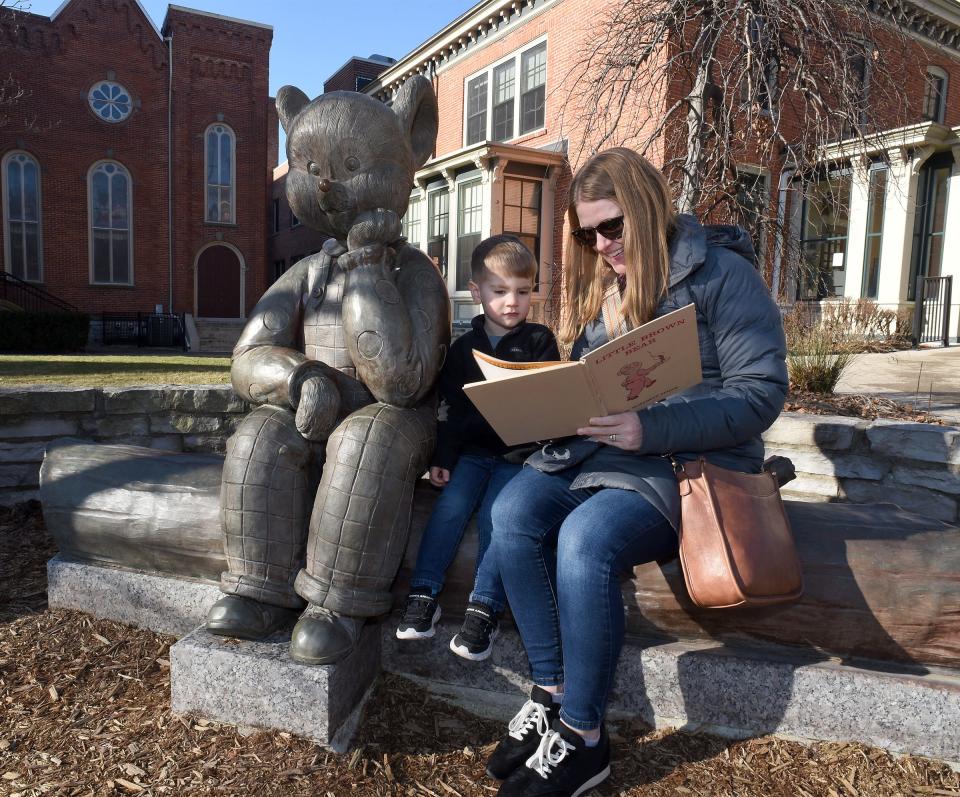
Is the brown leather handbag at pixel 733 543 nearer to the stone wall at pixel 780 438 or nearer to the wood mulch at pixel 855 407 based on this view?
the stone wall at pixel 780 438

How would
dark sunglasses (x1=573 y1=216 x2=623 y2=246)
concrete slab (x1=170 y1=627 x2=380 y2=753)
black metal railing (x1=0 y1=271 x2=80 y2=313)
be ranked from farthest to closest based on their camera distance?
black metal railing (x1=0 y1=271 x2=80 y2=313)
dark sunglasses (x1=573 y1=216 x2=623 y2=246)
concrete slab (x1=170 y1=627 x2=380 y2=753)

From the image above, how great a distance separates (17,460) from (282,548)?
2712 millimetres

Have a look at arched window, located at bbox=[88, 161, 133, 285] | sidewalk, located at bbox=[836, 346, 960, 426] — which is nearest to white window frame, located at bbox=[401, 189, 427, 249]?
arched window, located at bbox=[88, 161, 133, 285]

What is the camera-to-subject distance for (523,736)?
1925 millimetres

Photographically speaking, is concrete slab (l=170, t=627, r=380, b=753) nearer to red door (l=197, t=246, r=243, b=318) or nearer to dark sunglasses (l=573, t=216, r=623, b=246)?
dark sunglasses (l=573, t=216, r=623, b=246)

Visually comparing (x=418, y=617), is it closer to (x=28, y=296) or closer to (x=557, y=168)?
(x=557, y=168)

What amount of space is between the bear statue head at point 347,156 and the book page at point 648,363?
1.02 meters

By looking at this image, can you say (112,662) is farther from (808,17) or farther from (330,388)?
(808,17)

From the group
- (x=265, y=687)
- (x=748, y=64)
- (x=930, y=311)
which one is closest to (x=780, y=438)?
(x=748, y=64)

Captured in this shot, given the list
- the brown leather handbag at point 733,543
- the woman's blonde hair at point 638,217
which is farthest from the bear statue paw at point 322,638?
the woman's blonde hair at point 638,217

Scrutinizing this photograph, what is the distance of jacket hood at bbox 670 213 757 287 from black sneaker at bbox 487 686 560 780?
4.37ft

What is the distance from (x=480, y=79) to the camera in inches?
640

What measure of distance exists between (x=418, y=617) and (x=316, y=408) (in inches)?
28.5

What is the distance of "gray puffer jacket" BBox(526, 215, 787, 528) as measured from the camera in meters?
2.01
